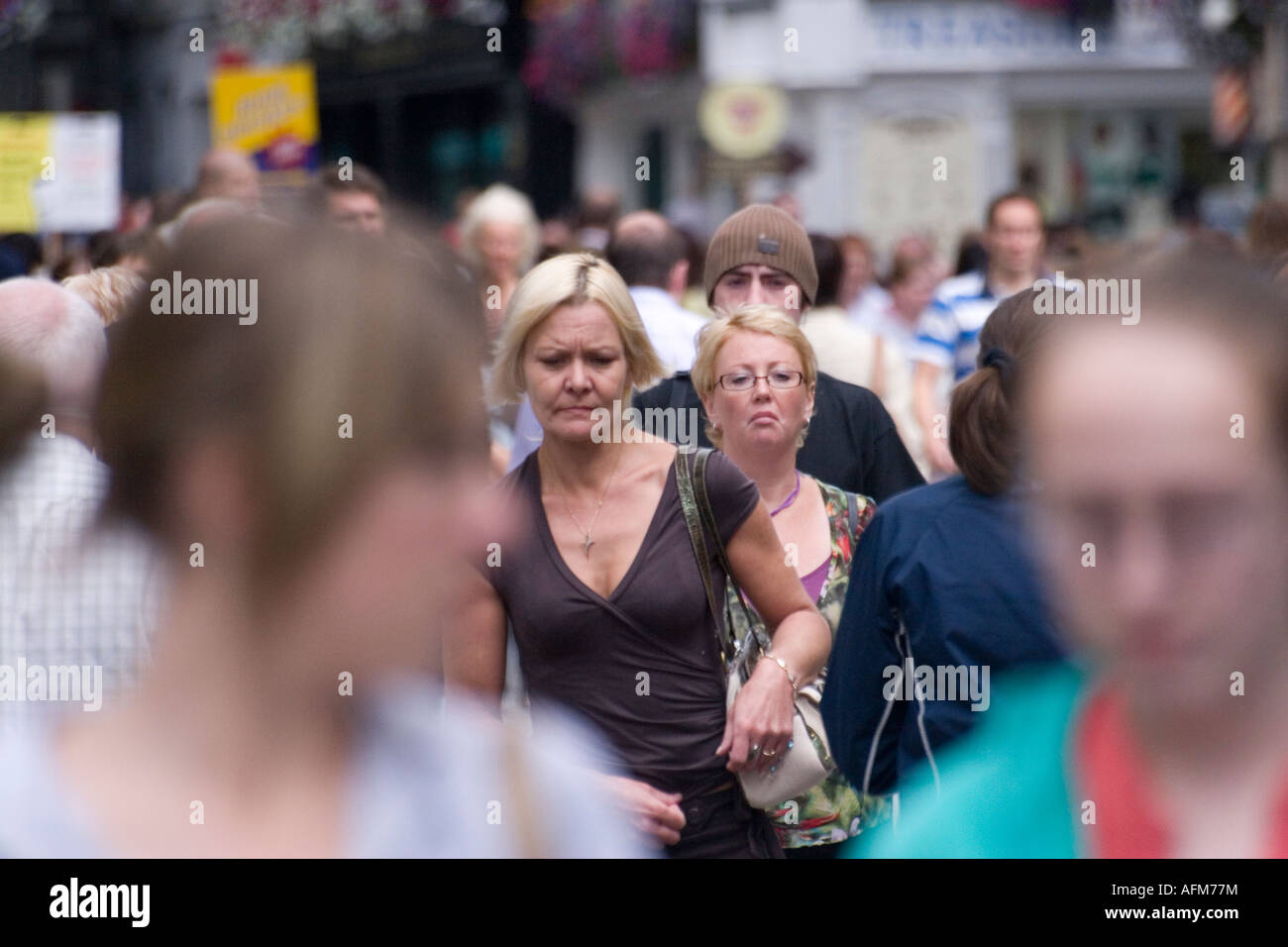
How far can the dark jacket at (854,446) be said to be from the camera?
475 centimetres

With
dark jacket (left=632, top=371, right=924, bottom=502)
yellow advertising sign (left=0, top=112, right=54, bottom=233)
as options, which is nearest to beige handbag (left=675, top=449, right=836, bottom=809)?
dark jacket (left=632, top=371, right=924, bottom=502)

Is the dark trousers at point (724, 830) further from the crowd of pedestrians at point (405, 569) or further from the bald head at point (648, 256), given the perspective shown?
the bald head at point (648, 256)

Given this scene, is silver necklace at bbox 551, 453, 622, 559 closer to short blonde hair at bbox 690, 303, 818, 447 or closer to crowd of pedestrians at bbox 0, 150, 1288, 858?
short blonde hair at bbox 690, 303, 818, 447

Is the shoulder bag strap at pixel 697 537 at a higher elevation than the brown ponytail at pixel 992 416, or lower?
lower

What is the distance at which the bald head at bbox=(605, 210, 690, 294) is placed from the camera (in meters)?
6.59

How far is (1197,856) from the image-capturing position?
57.5 inches

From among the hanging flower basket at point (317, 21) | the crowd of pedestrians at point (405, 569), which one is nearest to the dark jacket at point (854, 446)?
the crowd of pedestrians at point (405, 569)

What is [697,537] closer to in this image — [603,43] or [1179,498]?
[1179,498]

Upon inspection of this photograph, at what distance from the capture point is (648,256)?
659 centimetres

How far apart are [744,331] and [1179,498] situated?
3.13 metres

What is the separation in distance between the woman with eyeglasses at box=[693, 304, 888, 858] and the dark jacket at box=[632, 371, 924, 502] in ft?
0.65

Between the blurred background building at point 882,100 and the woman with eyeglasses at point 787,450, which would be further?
the blurred background building at point 882,100

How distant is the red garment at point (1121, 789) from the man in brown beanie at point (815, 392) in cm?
328

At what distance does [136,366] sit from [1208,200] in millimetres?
20458
